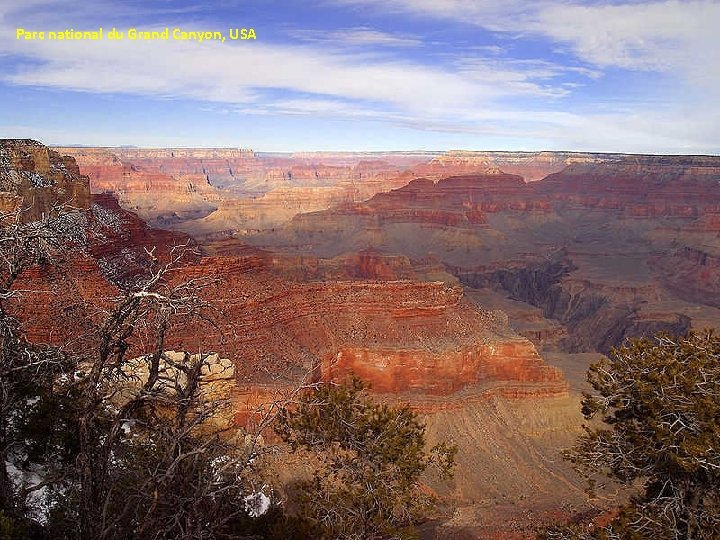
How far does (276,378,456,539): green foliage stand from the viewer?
10.1 m

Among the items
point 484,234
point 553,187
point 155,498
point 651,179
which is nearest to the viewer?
point 155,498

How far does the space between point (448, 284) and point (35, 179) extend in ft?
96.7

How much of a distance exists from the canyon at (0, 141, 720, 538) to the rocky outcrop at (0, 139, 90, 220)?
132mm

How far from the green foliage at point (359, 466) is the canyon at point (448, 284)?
147 centimetres

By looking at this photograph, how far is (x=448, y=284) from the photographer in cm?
4603

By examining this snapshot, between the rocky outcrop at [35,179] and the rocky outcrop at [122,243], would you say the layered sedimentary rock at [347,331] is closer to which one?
the rocky outcrop at [122,243]

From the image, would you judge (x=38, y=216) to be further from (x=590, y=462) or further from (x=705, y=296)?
(x=705, y=296)

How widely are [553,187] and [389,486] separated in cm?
15074

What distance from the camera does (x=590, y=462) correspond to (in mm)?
11922

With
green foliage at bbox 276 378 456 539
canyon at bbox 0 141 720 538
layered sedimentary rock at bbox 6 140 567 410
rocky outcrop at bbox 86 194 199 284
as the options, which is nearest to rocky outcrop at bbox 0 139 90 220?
canyon at bbox 0 141 720 538

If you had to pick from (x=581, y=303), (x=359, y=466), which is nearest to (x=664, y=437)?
(x=359, y=466)

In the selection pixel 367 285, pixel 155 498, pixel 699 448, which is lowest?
pixel 367 285

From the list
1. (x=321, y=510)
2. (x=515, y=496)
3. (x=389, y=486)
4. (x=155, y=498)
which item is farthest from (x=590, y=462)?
(x=515, y=496)

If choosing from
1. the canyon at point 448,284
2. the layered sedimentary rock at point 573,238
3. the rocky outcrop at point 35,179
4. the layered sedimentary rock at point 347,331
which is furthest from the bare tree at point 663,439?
the layered sedimentary rock at point 573,238
